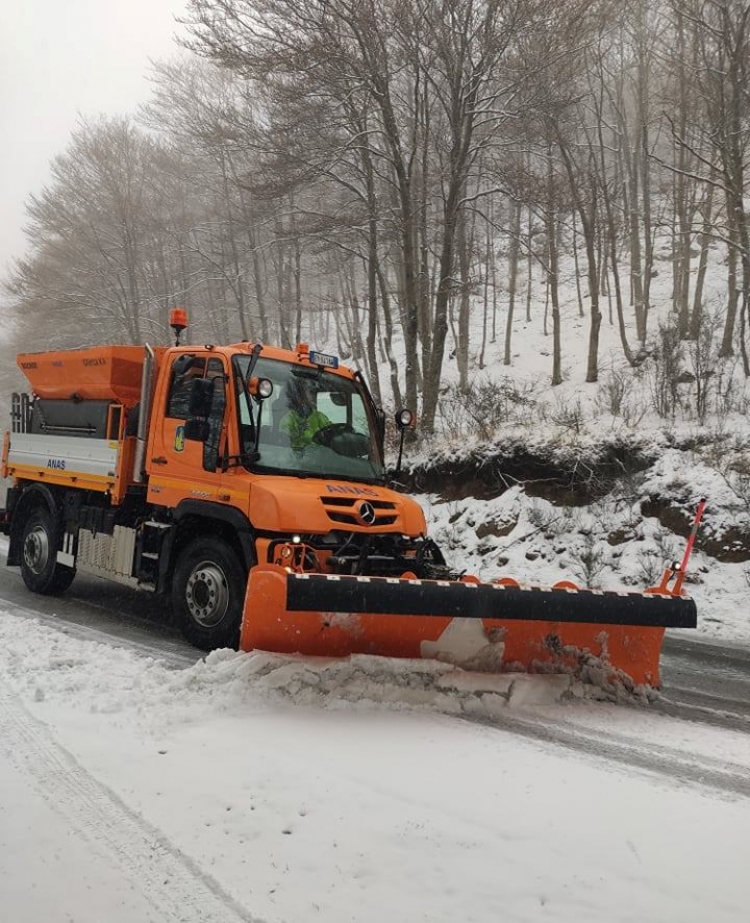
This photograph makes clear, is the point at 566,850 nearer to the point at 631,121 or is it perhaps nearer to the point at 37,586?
the point at 37,586

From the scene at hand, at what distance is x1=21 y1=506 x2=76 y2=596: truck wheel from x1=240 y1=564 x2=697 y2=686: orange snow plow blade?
4.65m

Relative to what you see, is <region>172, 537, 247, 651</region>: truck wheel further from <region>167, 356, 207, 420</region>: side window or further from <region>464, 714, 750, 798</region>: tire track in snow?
<region>464, 714, 750, 798</region>: tire track in snow

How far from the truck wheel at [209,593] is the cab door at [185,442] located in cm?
48

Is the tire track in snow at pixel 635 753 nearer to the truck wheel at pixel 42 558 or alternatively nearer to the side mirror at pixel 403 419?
the side mirror at pixel 403 419

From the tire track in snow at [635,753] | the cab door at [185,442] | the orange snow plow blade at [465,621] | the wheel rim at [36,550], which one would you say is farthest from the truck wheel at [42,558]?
the tire track in snow at [635,753]

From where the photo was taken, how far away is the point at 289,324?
28047 mm

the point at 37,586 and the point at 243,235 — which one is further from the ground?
the point at 243,235

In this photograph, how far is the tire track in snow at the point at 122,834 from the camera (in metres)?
2.46

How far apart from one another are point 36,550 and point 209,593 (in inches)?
150

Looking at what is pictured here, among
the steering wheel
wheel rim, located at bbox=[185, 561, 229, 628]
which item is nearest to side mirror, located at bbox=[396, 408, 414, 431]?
the steering wheel

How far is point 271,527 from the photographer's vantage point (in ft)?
17.4

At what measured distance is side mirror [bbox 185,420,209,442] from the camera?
5941 mm

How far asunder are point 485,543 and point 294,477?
19.4 ft

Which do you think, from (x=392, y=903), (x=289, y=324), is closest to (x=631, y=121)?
(x=289, y=324)
